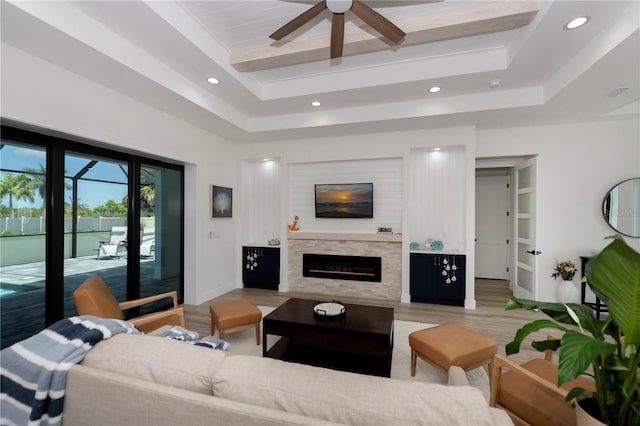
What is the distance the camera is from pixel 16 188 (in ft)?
8.36

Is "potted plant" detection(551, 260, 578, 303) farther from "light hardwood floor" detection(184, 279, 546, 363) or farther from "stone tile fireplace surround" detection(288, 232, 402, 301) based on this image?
"stone tile fireplace surround" detection(288, 232, 402, 301)

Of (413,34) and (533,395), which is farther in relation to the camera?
(413,34)

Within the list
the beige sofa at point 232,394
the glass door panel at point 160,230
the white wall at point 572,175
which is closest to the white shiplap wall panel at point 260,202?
the glass door panel at point 160,230

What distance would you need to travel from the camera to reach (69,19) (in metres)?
2.15

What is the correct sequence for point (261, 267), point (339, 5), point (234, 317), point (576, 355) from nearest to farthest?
point (576, 355), point (339, 5), point (234, 317), point (261, 267)

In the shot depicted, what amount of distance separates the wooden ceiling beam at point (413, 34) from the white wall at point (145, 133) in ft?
4.68

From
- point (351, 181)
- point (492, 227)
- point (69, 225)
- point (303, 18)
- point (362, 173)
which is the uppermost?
point (303, 18)

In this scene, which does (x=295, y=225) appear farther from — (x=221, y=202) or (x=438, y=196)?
(x=438, y=196)

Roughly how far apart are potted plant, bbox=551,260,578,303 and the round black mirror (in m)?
0.83

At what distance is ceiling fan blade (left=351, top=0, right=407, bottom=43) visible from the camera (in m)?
2.08

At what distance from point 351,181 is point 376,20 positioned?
310cm

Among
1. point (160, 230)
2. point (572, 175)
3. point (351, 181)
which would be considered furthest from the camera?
point (351, 181)

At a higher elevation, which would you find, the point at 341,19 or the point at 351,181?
the point at 341,19

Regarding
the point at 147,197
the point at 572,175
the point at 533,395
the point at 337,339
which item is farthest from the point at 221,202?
the point at 572,175
